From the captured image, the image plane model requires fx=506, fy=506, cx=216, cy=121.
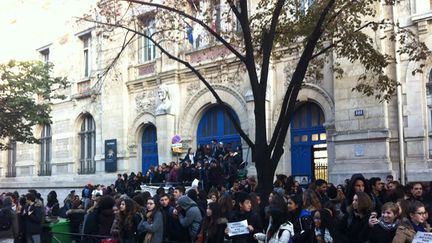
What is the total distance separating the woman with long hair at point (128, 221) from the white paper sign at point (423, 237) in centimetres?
478

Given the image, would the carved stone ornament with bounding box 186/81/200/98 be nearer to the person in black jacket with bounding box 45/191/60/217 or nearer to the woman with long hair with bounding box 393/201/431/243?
the person in black jacket with bounding box 45/191/60/217

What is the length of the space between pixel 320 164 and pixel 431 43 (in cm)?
A: 571

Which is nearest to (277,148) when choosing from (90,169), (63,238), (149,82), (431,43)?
(63,238)

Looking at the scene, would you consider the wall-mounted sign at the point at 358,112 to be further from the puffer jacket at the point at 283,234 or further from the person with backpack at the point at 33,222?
the puffer jacket at the point at 283,234

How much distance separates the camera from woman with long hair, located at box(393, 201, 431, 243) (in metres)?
5.66

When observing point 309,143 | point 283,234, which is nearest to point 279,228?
point 283,234

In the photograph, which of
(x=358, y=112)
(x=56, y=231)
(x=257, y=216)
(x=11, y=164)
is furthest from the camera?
(x=11, y=164)

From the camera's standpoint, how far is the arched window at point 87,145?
26.9m

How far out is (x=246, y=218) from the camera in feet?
24.8

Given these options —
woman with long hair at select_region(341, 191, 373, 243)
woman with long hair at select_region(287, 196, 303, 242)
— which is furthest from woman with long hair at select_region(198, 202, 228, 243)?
woman with long hair at select_region(341, 191, 373, 243)

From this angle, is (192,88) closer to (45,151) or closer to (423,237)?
A: (45,151)

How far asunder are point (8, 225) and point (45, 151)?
2112 cm

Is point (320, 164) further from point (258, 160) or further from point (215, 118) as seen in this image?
point (258, 160)

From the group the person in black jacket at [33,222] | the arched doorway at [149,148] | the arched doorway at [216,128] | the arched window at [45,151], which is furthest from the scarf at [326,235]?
the arched window at [45,151]
